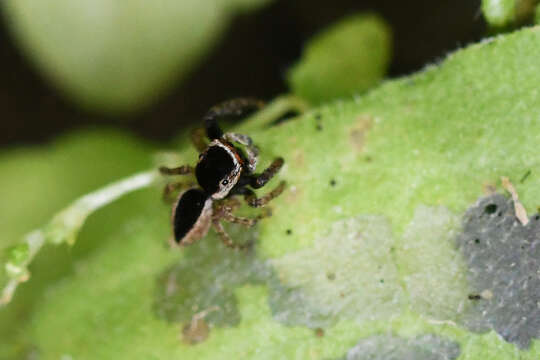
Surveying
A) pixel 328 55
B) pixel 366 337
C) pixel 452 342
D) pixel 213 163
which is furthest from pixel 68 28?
pixel 452 342

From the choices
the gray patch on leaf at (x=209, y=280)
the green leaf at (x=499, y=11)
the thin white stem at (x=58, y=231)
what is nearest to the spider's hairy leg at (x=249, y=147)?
the gray patch on leaf at (x=209, y=280)

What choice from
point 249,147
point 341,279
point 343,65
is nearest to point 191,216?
point 249,147

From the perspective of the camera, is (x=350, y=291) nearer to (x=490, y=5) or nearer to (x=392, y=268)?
(x=392, y=268)

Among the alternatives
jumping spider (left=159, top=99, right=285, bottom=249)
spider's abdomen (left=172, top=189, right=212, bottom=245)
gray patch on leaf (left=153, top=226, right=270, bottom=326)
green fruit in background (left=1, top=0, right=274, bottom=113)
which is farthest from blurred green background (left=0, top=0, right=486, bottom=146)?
gray patch on leaf (left=153, top=226, right=270, bottom=326)

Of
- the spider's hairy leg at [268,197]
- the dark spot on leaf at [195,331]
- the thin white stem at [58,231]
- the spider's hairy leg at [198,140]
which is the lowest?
the dark spot on leaf at [195,331]

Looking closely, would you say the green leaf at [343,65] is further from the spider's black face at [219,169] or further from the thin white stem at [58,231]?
the thin white stem at [58,231]

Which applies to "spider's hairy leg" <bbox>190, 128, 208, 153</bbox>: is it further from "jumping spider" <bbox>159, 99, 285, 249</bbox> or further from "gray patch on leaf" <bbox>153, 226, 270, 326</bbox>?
"gray patch on leaf" <bbox>153, 226, 270, 326</bbox>
